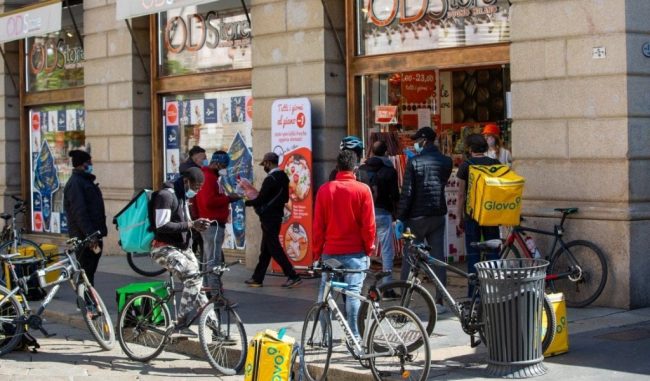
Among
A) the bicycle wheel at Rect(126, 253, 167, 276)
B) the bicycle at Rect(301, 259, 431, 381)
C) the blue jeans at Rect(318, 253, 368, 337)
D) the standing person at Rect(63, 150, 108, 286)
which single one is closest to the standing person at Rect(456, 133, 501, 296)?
the blue jeans at Rect(318, 253, 368, 337)

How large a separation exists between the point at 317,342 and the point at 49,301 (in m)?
3.26

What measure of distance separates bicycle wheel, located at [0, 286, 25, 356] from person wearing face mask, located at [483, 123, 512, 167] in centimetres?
588

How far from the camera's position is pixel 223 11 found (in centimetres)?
1633

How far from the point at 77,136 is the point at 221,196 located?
321 inches

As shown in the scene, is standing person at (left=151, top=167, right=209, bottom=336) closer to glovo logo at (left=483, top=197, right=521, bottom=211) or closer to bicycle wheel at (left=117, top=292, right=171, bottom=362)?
bicycle wheel at (left=117, top=292, right=171, bottom=362)

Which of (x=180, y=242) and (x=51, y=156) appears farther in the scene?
(x=51, y=156)

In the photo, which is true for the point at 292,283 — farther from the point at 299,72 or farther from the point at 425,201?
the point at 425,201

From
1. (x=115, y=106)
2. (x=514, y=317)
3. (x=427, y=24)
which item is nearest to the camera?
(x=514, y=317)

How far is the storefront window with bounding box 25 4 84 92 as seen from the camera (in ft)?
64.6

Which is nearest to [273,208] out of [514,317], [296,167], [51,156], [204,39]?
[296,167]

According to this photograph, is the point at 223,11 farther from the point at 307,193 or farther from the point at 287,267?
the point at 287,267

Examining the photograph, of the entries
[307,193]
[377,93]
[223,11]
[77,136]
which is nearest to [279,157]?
[307,193]

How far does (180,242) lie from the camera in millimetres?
9953

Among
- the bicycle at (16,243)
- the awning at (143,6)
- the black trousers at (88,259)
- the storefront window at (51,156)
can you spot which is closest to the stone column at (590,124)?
the black trousers at (88,259)
